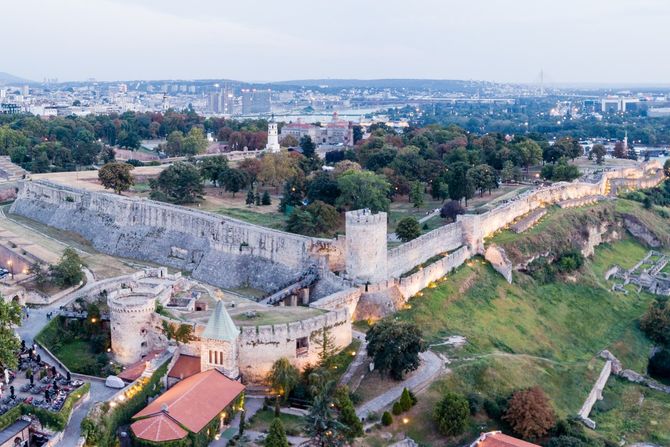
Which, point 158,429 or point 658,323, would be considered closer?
point 158,429

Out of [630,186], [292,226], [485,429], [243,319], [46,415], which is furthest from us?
[630,186]

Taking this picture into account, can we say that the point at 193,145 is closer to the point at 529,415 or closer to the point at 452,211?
the point at 452,211

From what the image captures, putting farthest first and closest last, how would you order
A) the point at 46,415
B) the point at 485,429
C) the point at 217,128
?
the point at 217,128 → the point at 485,429 → the point at 46,415

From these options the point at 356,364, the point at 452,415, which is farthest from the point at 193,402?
the point at 452,415

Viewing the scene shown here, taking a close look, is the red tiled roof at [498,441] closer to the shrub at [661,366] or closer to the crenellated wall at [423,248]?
the crenellated wall at [423,248]

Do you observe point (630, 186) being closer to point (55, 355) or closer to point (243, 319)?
point (243, 319)

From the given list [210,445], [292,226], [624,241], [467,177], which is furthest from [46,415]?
[624,241]
